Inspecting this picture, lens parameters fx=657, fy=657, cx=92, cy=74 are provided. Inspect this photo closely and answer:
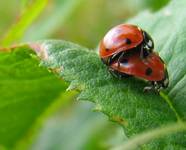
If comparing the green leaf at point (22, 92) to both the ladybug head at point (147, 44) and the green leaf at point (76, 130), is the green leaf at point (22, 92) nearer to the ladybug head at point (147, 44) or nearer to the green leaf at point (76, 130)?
the ladybug head at point (147, 44)

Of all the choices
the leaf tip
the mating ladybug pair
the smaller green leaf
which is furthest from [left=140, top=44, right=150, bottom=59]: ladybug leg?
the smaller green leaf

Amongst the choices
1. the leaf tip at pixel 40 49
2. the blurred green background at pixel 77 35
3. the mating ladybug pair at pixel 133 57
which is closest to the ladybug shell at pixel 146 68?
the mating ladybug pair at pixel 133 57

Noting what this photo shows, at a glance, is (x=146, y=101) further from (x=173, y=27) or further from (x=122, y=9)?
(x=122, y=9)

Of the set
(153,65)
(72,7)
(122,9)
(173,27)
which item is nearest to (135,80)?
(153,65)

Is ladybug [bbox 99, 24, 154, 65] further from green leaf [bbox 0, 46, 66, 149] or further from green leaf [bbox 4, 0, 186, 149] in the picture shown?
green leaf [bbox 0, 46, 66, 149]

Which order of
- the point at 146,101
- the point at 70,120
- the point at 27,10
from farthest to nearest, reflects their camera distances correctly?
the point at 70,120
the point at 27,10
the point at 146,101

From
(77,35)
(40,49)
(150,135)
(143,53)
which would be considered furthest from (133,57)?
(77,35)

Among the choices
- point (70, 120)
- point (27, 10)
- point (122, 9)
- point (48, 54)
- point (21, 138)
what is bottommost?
point (70, 120)

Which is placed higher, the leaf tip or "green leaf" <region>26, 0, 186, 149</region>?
the leaf tip
